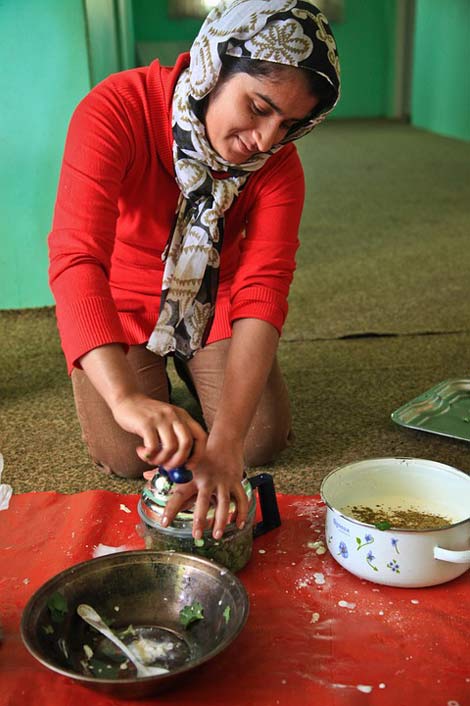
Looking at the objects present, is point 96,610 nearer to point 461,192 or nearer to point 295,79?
point 295,79

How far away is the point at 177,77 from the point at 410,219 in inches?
98.7

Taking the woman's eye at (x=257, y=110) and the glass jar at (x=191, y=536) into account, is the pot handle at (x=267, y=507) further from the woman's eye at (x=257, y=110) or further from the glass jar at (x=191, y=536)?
the woman's eye at (x=257, y=110)

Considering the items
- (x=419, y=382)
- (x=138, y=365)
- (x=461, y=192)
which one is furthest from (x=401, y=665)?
(x=461, y=192)

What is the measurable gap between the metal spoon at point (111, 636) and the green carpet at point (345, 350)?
1.64ft

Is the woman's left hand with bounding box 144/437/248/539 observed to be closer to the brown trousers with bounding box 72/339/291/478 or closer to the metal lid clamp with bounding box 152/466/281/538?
the metal lid clamp with bounding box 152/466/281/538

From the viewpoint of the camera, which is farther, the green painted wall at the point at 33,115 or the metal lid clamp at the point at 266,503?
the green painted wall at the point at 33,115

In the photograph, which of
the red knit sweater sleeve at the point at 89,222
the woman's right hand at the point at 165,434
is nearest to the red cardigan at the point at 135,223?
the red knit sweater sleeve at the point at 89,222

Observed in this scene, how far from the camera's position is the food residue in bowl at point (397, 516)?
3.76ft

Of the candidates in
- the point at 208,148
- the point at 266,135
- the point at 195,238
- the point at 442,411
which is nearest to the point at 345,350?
the point at 442,411

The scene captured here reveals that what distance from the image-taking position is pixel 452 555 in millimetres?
1026

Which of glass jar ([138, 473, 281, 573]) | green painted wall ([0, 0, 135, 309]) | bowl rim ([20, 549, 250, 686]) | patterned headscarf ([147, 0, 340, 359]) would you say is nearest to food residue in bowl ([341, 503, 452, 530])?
glass jar ([138, 473, 281, 573])

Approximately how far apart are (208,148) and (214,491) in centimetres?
55

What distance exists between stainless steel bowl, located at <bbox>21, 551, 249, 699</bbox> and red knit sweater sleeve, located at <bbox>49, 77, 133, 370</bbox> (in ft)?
0.95

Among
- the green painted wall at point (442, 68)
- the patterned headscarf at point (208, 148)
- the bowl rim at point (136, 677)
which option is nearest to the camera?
the bowl rim at point (136, 677)
